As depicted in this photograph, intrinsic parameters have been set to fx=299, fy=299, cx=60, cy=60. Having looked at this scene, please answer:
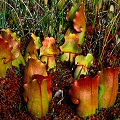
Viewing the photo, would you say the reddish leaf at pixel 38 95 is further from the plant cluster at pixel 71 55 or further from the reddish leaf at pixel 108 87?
the reddish leaf at pixel 108 87

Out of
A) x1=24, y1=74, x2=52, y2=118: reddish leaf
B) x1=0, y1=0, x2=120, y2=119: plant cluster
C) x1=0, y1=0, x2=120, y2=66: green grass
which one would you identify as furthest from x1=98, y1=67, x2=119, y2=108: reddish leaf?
x1=0, y1=0, x2=120, y2=66: green grass

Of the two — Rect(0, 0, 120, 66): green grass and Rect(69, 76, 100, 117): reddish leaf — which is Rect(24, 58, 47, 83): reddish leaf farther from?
Rect(0, 0, 120, 66): green grass

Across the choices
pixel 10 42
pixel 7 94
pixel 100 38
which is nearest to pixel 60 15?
pixel 100 38

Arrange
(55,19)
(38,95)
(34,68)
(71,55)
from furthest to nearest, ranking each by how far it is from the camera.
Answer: (55,19), (71,55), (34,68), (38,95)

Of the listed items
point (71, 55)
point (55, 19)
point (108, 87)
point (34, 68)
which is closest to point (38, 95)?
point (34, 68)

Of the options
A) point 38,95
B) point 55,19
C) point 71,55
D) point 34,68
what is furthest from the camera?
point 55,19

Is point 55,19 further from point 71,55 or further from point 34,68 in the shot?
point 34,68

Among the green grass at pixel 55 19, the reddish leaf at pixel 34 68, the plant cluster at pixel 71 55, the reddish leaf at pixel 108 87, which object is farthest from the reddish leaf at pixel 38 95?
the green grass at pixel 55 19
